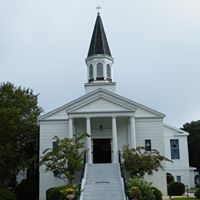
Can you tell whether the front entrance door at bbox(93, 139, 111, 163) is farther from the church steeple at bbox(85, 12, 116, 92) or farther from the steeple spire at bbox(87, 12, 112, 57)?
the steeple spire at bbox(87, 12, 112, 57)

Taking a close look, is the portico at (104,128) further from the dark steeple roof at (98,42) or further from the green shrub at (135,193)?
the green shrub at (135,193)

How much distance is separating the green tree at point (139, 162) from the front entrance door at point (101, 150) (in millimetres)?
5210

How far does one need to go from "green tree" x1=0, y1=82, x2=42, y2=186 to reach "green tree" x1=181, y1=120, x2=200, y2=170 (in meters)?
30.5

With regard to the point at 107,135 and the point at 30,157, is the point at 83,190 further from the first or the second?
the point at 30,157

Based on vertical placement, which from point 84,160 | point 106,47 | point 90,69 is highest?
point 106,47

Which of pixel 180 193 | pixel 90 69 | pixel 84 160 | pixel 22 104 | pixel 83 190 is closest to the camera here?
pixel 83 190

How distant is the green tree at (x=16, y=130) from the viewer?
117 feet

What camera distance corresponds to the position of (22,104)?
130 ft

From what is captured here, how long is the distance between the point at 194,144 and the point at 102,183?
3718cm

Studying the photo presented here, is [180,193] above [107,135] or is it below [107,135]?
below

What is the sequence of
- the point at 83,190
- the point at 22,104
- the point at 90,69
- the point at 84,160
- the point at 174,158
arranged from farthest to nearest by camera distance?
1. the point at 174,158
2. the point at 90,69
3. the point at 22,104
4. the point at 84,160
5. the point at 83,190

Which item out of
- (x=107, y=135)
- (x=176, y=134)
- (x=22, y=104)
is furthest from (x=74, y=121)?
(x=176, y=134)

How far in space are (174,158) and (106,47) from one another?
14.5 meters

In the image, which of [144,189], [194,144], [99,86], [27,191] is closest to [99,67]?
[99,86]
